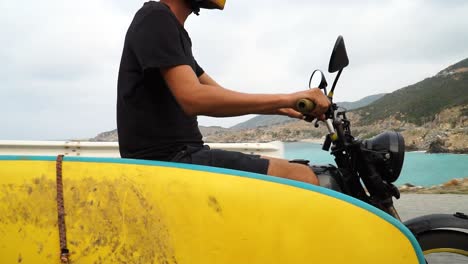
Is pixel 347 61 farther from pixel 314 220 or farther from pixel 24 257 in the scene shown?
pixel 24 257

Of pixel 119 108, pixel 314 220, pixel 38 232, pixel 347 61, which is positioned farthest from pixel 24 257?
pixel 347 61

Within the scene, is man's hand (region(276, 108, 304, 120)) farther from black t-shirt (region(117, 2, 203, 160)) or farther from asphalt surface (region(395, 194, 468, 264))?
asphalt surface (region(395, 194, 468, 264))

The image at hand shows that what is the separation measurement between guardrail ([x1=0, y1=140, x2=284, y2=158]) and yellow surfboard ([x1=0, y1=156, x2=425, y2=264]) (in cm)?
230

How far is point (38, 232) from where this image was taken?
4.29 feet

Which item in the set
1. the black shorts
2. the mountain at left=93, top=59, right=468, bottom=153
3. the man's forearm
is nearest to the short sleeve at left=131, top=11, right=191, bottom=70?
the man's forearm

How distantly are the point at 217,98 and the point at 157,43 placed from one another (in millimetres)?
317

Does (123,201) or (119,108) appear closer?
(123,201)

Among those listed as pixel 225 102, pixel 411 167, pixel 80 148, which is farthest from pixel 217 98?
pixel 411 167

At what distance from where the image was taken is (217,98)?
5.11 feet

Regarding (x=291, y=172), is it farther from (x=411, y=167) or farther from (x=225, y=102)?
Answer: (x=411, y=167)

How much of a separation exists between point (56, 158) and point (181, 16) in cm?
85

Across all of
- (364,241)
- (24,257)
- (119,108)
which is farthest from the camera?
(119,108)

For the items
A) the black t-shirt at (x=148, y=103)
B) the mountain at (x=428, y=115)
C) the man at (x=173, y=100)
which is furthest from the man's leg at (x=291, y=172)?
the mountain at (x=428, y=115)

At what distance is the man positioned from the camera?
156 cm
